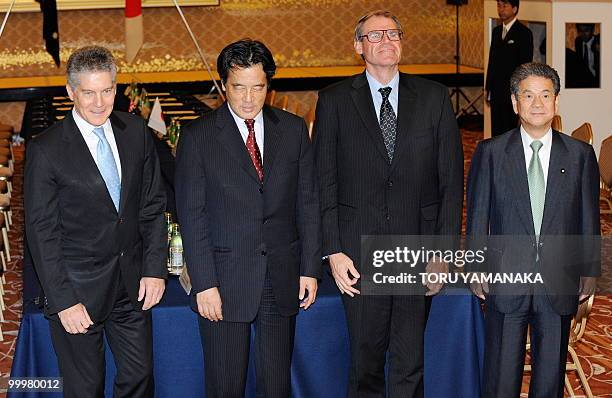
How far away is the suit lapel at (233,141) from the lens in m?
3.36

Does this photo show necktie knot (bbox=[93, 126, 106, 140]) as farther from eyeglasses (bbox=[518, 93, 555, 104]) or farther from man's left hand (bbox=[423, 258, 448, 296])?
eyeglasses (bbox=[518, 93, 555, 104])

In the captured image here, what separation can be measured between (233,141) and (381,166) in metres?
0.55

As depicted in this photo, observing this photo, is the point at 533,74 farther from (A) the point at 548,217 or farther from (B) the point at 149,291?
(B) the point at 149,291

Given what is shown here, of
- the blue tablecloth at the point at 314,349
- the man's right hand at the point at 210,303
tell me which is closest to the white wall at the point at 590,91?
the blue tablecloth at the point at 314,349

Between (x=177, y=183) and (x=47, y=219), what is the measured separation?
45 centimetres

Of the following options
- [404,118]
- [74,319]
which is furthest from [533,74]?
[74,319]

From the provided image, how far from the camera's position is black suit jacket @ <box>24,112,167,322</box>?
3.19 m

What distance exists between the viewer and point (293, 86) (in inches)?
520

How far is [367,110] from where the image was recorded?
3.62 m

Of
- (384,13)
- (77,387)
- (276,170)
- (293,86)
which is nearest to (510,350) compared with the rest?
(276,170)

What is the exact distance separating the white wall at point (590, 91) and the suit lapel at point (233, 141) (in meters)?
6.14

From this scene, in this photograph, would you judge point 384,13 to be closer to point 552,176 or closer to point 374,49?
point 374,49

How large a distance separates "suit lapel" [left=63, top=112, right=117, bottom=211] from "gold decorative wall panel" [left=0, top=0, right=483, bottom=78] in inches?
427

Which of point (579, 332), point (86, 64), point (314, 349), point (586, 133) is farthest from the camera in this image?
point (586, 133)
